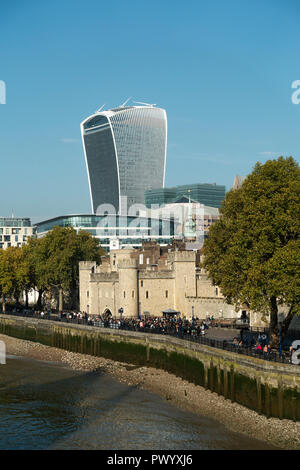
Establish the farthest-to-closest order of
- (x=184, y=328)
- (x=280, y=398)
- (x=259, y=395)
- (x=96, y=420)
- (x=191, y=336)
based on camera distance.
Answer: (x=184, y=328) < (x=191, y=336) < (x=96, y=420) < (x=259, y=395) < (x=280, y=398)

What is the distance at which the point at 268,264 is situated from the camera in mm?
43906

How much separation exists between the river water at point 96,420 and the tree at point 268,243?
1025cm

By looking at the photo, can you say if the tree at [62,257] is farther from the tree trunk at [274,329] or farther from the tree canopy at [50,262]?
the tree trunk at [274,329]

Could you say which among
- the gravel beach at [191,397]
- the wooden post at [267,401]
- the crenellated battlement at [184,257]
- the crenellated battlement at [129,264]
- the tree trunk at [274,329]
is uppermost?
the crenellated battlement at [184,257]

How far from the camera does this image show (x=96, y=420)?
42.3 metres

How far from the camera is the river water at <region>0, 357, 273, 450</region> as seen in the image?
36.9 metres

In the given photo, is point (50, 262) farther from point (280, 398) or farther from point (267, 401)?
point (280, 398)

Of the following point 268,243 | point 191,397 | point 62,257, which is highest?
point 62,257

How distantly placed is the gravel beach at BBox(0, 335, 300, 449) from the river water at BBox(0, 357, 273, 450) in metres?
0.92

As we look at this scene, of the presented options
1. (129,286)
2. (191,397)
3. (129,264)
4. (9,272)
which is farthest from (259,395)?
(9,272)

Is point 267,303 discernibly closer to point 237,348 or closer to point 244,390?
point 237,348

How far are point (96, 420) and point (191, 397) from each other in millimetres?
8343

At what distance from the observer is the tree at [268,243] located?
4334 centimetres

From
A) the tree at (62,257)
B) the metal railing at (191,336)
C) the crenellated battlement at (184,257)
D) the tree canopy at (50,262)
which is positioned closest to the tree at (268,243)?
the metal railing at (191,336)
